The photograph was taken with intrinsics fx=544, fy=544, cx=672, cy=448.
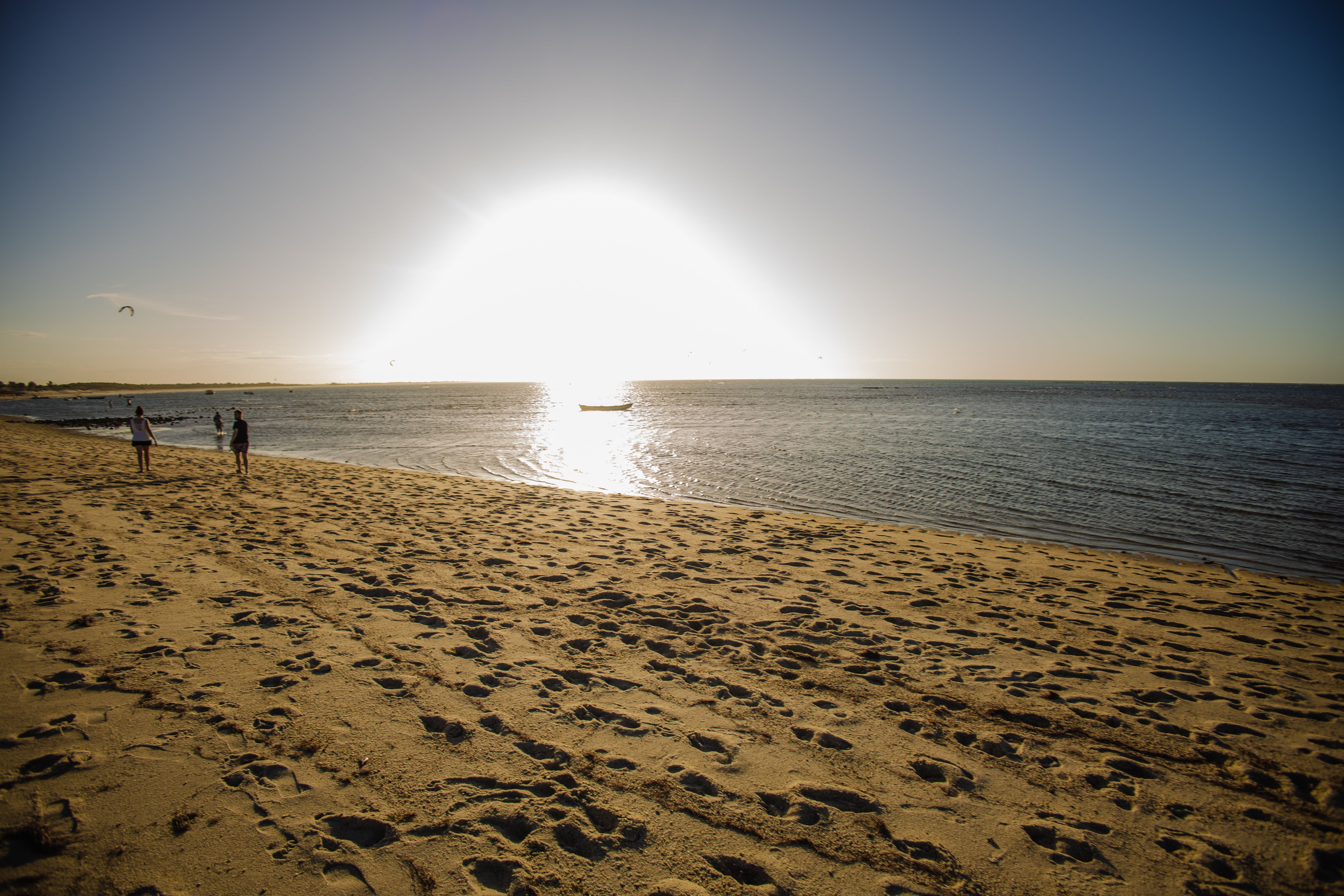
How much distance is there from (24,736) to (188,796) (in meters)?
1.67

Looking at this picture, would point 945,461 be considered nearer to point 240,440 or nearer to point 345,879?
point 345,879

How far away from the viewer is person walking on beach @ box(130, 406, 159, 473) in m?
17.0

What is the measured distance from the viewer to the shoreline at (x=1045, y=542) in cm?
1059

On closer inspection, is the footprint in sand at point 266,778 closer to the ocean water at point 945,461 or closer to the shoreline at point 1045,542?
the shoreline at point 1045,542

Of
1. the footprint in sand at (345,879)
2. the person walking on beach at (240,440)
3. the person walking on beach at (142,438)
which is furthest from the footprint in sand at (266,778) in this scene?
the person walking on beach at (142,438)

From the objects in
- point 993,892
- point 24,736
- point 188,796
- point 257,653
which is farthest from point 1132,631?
point 24,736

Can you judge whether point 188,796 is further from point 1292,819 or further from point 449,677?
point 1292,819

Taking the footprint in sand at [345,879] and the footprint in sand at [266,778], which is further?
the footprint in sand at [266,778]

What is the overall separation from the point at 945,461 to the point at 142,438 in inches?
1186

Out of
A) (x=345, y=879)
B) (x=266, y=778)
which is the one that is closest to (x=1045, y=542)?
(x=345, y=879)

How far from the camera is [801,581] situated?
835 centimetres

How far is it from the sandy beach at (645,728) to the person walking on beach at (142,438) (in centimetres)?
1070

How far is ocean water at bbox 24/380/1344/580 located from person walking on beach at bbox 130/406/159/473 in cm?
336

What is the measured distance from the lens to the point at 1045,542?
12.4 metres
